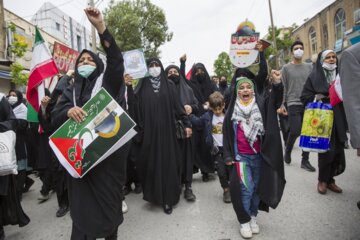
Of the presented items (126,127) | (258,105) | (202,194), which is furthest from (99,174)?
(202,194)

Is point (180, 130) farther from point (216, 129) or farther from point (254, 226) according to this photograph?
point (254, 226)

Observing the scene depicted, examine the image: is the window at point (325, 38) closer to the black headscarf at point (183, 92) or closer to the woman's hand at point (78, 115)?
the black headscarf at point (183, 92)

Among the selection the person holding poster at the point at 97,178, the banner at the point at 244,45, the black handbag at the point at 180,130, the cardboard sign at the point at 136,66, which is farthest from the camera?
the black handbag at the point at 180,130

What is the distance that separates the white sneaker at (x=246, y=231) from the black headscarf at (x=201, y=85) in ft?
9.18

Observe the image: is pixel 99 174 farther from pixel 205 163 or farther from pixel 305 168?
pixel 305 168

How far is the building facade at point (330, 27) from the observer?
19.7m

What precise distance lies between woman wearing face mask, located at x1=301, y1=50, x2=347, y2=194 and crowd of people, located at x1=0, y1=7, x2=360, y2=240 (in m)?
0.01

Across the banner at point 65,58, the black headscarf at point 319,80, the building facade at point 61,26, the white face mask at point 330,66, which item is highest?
the building facade at point 61,26

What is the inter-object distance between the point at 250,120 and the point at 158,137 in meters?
1.37

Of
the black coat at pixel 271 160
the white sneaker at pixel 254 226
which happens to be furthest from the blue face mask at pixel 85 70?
the white sneaker at pixel 254 226

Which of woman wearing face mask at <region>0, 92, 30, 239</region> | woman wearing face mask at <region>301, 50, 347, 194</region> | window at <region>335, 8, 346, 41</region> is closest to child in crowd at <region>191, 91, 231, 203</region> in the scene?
woman wearing face mask at <region>301, 50, 347, 194</region>

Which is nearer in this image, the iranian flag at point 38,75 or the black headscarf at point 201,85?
the iranian flag at point 38,75

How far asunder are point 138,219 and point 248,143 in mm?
1644

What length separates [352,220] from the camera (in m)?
2.91
